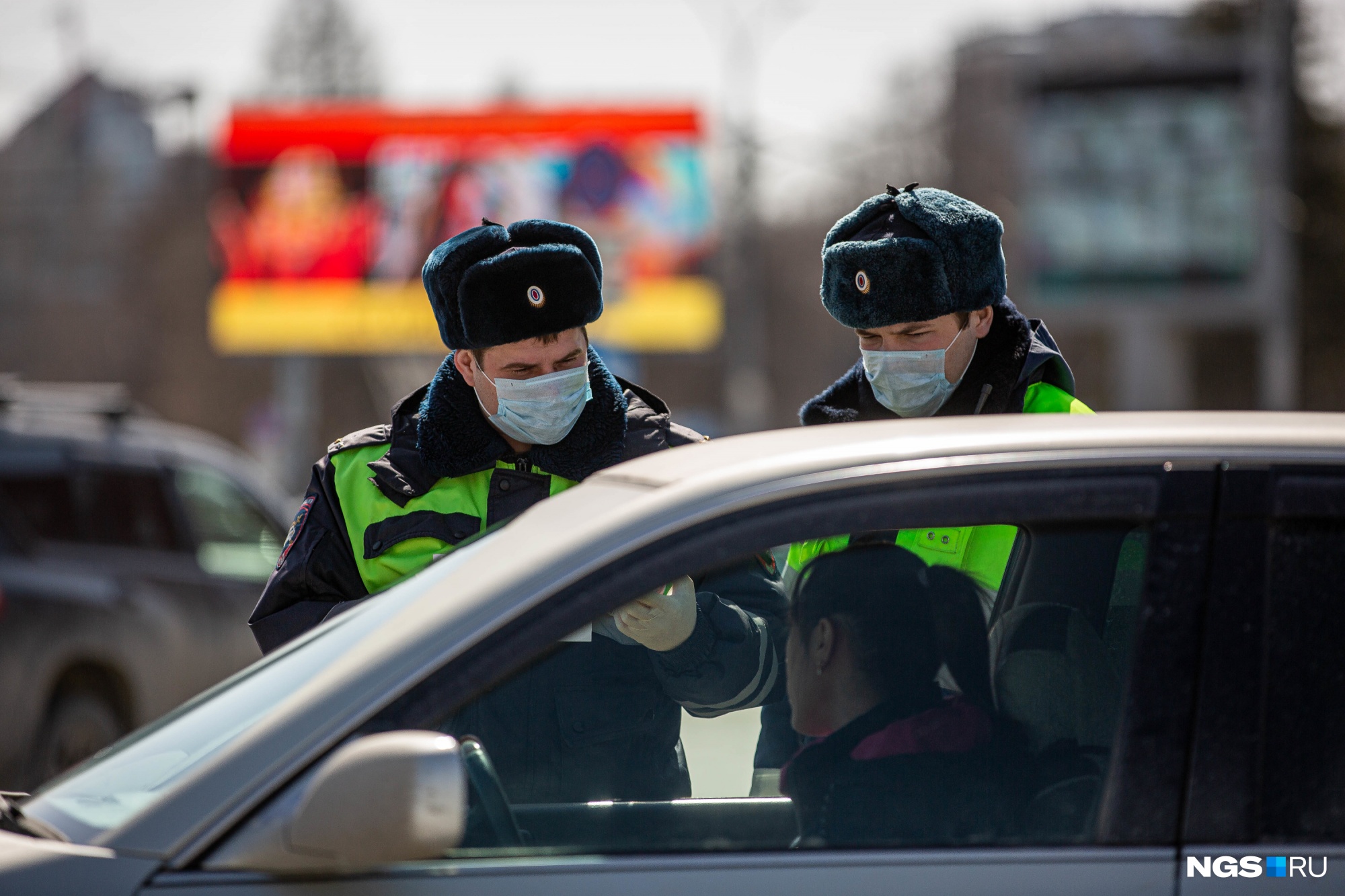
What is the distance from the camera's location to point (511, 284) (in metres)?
2.83

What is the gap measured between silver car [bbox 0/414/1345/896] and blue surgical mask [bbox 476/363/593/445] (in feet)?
3.28

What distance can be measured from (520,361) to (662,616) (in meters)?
1.15

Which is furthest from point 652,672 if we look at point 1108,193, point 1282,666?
point 1108,193

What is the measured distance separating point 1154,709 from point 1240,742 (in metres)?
0.10

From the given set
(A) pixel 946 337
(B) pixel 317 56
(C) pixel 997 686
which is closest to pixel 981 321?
(A) pixel 946 337

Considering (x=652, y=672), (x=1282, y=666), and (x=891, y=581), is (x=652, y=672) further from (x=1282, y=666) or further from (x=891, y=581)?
(x=1282, y=666)

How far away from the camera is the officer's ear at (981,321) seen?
289 cm

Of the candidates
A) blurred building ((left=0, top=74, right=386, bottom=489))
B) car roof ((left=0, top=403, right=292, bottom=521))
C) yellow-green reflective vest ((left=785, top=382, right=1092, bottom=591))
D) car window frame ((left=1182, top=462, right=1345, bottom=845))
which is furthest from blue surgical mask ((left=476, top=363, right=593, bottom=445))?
blurred building ((left=0, top=74, right=386, bottom=489))

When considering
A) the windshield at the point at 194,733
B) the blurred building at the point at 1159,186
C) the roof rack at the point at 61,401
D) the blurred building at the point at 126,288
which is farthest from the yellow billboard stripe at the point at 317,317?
the windshield at the point at 194,733

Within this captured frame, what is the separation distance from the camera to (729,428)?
34.4 meters

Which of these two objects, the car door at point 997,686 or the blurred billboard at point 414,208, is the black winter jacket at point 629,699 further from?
the blurred billboard at point 414,208

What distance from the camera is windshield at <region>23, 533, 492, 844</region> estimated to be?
1779 millimetres

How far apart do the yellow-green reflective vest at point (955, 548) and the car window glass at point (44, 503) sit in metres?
4.92

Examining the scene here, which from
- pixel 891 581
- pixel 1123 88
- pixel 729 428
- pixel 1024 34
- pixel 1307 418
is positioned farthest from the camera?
pixel 1024 34
